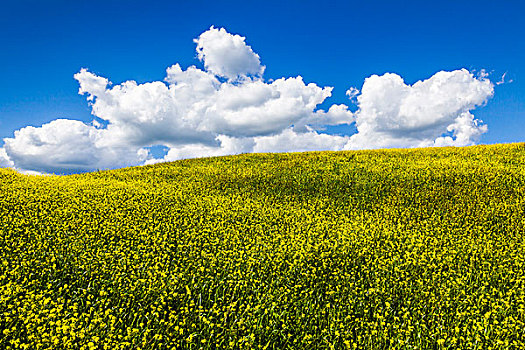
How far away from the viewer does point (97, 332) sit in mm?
5426

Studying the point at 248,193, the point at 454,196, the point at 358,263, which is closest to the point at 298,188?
the point at 248,193

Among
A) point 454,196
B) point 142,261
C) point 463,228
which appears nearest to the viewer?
point 142,261

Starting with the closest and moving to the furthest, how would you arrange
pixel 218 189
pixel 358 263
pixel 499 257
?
pixel 358 263 < pixel 499 257 < pixel 218 189

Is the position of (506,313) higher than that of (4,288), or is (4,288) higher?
(4,288)

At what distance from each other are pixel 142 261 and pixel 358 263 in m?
6.21

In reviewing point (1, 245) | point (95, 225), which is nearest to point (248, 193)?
point (95, 225)

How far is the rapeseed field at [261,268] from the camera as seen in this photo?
230 inches

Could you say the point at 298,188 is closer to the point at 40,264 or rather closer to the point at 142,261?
the point at 142,261

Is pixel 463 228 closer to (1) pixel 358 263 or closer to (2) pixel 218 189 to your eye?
(1) pixel 358 263

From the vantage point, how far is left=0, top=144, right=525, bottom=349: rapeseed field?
5848 millimetres

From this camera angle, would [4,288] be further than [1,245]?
No

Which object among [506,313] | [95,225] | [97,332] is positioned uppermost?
[95,225]

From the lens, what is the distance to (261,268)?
8.37m

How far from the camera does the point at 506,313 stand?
282 inches
